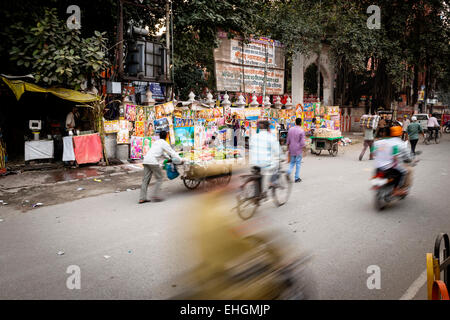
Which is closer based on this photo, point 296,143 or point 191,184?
point 191,184

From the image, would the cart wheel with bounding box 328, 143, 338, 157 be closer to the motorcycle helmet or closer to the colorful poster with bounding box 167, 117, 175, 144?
the colorful poster with bounding box 167, 117, 175, 144

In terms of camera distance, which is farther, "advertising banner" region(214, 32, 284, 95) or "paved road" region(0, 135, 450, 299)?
"advertising banner" region(214, 32, 284, 95)

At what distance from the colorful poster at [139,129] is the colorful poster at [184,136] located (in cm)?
150

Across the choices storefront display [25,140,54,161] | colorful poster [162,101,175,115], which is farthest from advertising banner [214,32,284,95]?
storefront display [25,140,54,161]

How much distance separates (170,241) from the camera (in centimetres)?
514

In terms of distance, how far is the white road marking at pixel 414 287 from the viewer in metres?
3.59

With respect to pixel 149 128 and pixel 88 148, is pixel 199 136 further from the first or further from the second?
pixel 88 148

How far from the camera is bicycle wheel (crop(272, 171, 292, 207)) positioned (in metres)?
6.93

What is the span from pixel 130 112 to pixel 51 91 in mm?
2942

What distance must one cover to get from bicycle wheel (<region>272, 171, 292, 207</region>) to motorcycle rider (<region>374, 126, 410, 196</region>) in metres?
1.78

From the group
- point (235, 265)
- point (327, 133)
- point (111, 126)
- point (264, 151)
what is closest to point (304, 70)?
point (327, 133)

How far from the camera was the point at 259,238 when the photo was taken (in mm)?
3381

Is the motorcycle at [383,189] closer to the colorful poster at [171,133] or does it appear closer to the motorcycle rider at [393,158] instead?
the motorcycle rider at [393,158]
